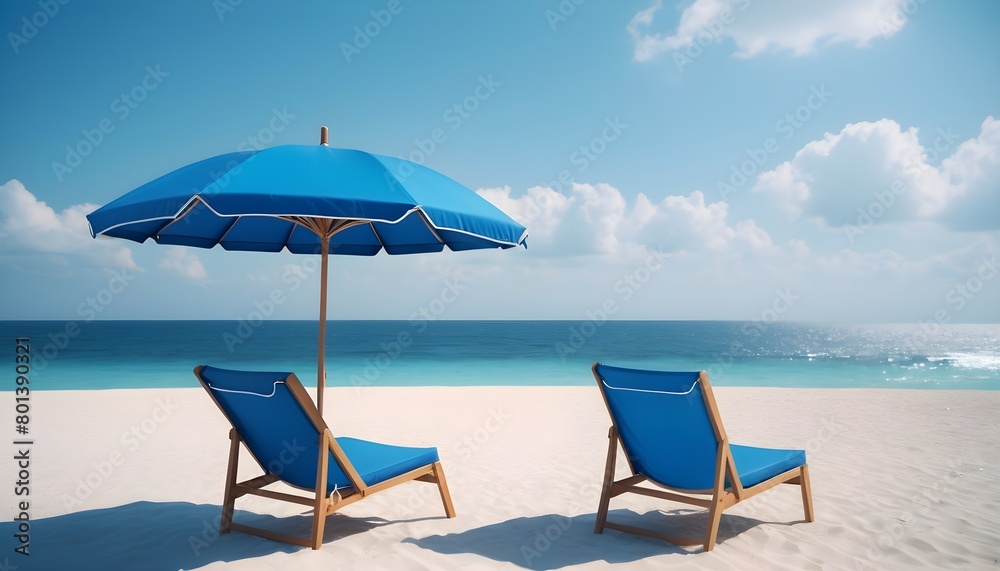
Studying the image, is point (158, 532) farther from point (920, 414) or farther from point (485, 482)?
point (920, 414)

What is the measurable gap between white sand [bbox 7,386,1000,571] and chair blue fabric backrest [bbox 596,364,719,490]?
1.27 feet

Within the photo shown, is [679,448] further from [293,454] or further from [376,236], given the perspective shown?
[376,236]

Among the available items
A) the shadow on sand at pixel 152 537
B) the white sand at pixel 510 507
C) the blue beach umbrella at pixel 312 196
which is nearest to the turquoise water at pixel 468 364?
the white sand at pixel 510 507

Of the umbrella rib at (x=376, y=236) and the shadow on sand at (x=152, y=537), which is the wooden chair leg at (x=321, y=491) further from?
the umbrella rib at (x=376, y=236)

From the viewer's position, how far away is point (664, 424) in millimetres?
3266

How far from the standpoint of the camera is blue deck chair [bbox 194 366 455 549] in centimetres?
310

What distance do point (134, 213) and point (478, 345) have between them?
137 ft

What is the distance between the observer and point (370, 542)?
3334 millimetres

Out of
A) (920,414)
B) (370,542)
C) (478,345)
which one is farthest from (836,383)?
(478,345)

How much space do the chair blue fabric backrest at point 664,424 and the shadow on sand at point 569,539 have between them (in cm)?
39

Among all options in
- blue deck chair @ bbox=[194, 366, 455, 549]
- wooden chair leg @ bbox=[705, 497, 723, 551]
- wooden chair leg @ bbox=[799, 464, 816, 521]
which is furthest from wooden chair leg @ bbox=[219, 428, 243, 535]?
wooden chair leg @ bbox=[799, 464, 816, 521]

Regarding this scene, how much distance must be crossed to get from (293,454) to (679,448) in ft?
6.55

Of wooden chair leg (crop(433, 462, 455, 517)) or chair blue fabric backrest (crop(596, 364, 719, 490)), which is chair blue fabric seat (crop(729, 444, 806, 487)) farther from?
wooden chair leg (crop(433, 462, 455, 517))

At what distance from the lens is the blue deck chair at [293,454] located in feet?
10.2
